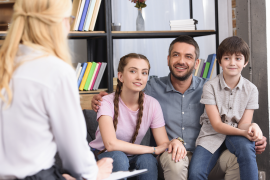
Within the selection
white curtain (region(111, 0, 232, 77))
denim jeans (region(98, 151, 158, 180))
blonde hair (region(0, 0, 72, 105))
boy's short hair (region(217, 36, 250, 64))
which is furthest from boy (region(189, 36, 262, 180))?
white curtain (region(111, 0, 232, 77))

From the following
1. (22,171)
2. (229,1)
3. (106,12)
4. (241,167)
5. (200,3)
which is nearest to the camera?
(22,171)

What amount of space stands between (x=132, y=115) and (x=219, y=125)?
20.9 inches

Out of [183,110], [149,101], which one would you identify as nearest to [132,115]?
[149,101]

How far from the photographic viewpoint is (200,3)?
3.01m

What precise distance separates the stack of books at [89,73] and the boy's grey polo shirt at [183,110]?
1.96 ft

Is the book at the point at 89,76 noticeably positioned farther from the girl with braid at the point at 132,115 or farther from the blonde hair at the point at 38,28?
the blonde hair at the point at 38,28

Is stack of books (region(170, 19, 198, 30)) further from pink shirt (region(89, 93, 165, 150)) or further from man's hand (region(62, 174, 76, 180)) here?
man's hand (region(62, 174, 76, 180))

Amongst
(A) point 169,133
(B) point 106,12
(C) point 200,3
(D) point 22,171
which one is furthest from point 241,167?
(C) point 200,3

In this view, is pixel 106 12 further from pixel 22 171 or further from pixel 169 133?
pixel 22 171

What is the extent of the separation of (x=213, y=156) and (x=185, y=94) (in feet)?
1.54

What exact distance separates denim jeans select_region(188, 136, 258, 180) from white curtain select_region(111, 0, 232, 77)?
150 centimetres

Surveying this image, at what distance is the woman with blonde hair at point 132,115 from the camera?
1667mm

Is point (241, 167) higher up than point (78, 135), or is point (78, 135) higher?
point (78, 135)

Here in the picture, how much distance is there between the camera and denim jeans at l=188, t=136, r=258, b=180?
153 cm
